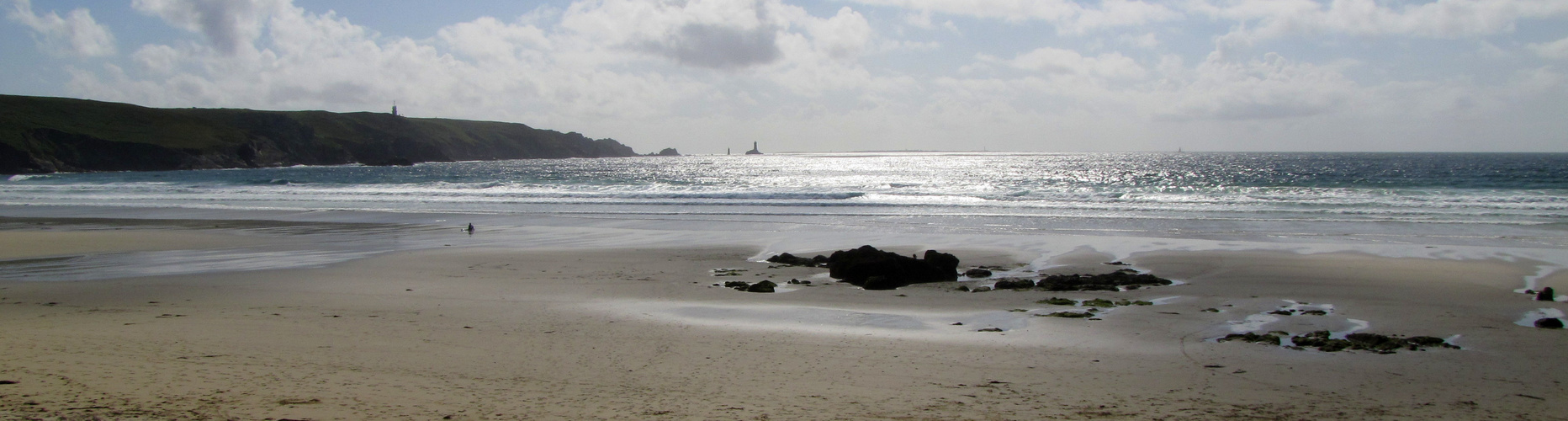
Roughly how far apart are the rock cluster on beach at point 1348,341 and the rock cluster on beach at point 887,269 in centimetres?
457

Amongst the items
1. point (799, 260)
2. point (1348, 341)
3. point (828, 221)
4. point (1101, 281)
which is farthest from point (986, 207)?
point (1348, 341)

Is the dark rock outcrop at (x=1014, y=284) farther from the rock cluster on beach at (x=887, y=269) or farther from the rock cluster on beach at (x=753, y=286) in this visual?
the rock cluster on beach at (x=753, y=286)

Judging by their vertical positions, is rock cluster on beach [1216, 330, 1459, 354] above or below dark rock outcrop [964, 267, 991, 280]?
above

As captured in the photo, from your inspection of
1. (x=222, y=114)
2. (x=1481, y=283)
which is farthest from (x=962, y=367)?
(x=222, y=114)

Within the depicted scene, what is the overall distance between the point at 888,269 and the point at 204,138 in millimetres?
117904

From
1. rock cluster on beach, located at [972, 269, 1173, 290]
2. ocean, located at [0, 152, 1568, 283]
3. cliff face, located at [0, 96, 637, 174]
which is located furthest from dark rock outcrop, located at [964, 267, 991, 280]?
cliff face, located at [0, 96, 637, 174]

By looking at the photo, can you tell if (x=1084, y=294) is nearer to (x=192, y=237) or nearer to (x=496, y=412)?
(x=496, y=412)

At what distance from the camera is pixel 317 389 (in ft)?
17.7

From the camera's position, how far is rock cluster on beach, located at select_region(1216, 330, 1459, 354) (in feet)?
23.2

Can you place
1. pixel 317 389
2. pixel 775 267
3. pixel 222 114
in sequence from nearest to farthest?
pixel 317 389
pixel 775 267
pixel 222 114

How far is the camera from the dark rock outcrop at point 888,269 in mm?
11375

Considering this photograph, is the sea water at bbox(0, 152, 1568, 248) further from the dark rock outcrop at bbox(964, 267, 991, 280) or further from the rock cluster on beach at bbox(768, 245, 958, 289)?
the rock cluster on beach at bbox(768, 245, 958, 289)

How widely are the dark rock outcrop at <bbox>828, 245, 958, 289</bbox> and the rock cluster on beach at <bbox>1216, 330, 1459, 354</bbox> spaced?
4571mm

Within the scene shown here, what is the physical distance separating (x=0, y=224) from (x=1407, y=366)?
1326 inches
